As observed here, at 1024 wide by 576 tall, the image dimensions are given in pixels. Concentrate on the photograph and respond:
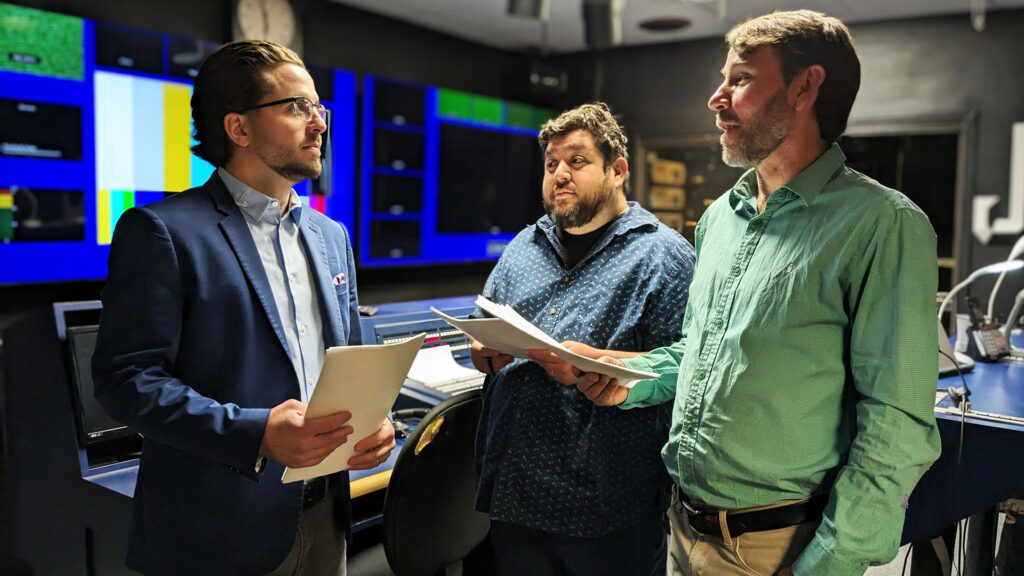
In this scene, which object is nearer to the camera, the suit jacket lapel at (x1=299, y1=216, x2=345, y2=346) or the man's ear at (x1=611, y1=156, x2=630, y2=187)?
the suit jacket lapel at (x1=299, y1=216, x2=345, y2=346)

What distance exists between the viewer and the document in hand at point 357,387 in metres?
1.03

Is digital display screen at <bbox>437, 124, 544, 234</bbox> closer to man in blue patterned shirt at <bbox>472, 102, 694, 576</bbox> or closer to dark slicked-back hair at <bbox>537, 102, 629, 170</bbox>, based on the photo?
dark slicked-back hair at <bbox>537, 102, 629, 170</bbox>

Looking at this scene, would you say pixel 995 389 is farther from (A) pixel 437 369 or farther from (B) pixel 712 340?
(A) pixel 437 369

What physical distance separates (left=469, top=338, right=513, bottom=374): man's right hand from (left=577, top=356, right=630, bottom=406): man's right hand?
0.29 metres

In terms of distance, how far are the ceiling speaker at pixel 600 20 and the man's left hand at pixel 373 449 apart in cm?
397

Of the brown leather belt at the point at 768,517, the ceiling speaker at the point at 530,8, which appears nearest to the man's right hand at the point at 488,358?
the brown leather belt at the point at 768,517

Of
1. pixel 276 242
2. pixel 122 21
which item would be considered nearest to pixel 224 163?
pixel 276 242

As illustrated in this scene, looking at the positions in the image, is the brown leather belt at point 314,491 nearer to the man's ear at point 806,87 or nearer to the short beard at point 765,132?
the short beard at point 765,132

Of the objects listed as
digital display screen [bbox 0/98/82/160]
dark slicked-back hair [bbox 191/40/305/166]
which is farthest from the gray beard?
digital display screen [bbox 0/98/82/160]

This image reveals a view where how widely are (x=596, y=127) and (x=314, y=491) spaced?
0.98 metres

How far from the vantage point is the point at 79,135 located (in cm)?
Answer: 331

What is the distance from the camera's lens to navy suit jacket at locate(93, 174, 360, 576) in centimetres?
111

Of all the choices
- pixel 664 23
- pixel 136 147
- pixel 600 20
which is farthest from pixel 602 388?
pixel 664 23

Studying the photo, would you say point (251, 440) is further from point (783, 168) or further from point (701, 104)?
point (701, 104)
